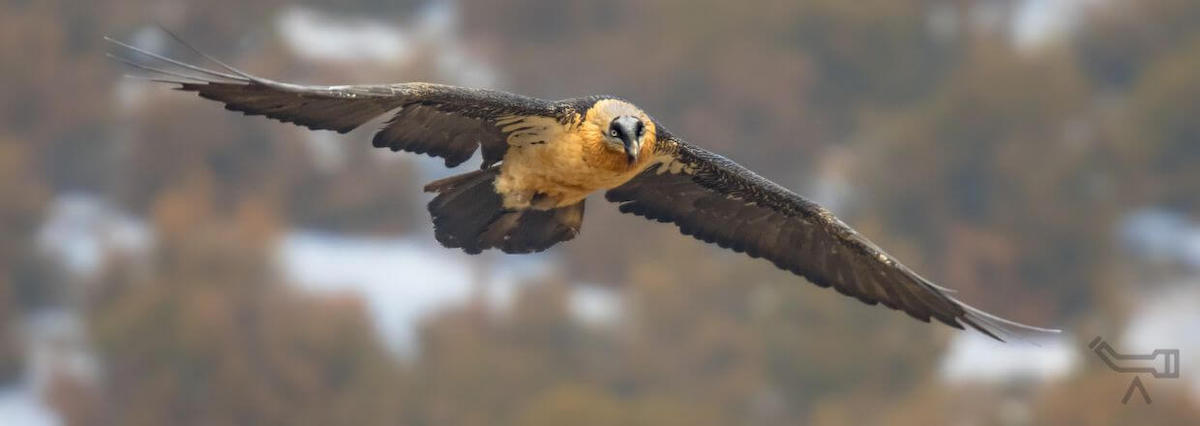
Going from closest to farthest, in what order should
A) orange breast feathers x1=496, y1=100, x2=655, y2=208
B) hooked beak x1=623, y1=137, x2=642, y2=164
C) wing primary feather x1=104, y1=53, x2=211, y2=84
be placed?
1. wing primary feather x1=104, y1=53, x2=211, y2=84
2. hooked beak x1=623, y1=137, x2=642, y2=164
3. orange breast feathers x1=496, y1=100, x2=655, y2=208

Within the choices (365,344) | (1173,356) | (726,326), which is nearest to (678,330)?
(726,326)

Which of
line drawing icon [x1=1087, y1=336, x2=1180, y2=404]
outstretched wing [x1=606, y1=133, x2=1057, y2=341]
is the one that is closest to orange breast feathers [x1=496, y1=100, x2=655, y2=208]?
outstretched wing [x1=606, y1=133, x2=1057, y2=341]

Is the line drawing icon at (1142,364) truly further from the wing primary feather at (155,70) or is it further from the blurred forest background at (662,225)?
the wing primary feather at (155,70)

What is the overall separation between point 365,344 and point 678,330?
4.00m

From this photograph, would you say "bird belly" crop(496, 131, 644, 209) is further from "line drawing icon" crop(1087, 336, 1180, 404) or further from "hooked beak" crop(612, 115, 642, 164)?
"line drawing icon" crop(1087, 336, 1180, 404)

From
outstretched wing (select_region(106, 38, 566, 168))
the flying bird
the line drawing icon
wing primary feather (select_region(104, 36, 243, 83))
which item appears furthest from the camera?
the line drawing icon

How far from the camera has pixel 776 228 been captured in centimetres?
1452

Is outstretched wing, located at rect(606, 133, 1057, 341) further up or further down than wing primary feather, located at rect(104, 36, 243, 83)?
further up

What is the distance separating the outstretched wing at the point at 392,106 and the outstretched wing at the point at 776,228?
145cm

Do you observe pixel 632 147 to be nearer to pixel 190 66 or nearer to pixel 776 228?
pixel 776 228

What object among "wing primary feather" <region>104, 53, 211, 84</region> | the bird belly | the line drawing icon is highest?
the line drawing icon

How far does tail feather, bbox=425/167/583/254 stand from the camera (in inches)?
525

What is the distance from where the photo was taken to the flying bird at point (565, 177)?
12.1 metres

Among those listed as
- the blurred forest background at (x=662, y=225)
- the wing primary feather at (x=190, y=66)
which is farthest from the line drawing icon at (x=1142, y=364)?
the wing primary feather at (x=190, y=66)
